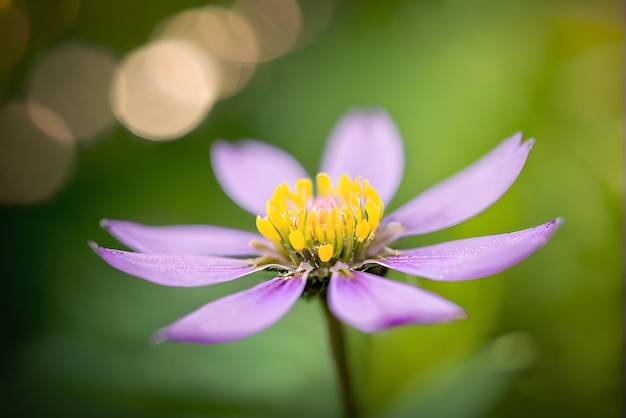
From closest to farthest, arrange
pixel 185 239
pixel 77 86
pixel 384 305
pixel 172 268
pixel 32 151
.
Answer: pixel 384 305 → pixel 172 268 → pixel 185 239 → pixel 32 151 → pixel 77 86

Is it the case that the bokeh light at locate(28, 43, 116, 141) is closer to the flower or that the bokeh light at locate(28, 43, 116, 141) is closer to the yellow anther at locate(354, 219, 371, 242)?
the flower

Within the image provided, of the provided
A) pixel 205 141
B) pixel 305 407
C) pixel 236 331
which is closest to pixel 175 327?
pixel 236 331

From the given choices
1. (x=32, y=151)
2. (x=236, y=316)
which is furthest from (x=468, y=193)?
(x=32, y=151)

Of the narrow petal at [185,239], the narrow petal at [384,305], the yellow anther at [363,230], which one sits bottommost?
the narrow petal at [384,305]

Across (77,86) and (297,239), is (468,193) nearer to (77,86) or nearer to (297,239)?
(297,239)

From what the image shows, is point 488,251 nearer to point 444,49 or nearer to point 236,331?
point 236,331

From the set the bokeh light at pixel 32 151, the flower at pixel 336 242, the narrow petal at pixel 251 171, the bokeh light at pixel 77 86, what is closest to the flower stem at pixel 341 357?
the flower at pixel 336 242

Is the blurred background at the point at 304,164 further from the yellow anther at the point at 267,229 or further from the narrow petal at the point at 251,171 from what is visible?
the yellow anther at the point at 267,229
